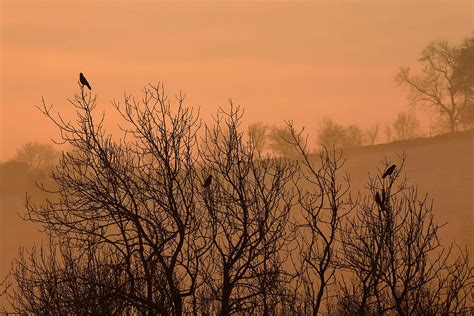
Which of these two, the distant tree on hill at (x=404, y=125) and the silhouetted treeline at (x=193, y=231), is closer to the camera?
the silhouetted treeline at (x=193, y=231)

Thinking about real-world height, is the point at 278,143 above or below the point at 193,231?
above

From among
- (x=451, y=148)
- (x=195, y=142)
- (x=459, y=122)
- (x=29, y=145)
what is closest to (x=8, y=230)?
(x=29, y=145)

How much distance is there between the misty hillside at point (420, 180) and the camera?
55.7m

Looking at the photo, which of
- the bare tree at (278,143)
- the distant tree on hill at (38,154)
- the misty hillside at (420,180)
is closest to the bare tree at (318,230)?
the misty hillside at (420,180)

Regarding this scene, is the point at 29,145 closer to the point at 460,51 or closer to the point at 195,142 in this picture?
the point at 460,51

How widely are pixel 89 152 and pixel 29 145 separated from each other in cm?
7138

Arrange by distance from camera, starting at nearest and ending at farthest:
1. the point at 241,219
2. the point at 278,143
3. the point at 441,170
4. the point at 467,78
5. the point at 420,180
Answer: the point at 241,219 → the point at 420,180 → the point at 441,170 → the point at 467,78 → the point at 278,143

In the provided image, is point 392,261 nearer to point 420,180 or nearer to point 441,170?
point 420,180

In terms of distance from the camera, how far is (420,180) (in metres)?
60.2

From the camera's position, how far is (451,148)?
64.4 metres

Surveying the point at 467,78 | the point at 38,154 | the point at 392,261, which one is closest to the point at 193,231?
the point at 392,261

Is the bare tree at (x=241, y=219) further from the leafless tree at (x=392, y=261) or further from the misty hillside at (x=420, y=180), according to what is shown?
the misty hillside at (x=420, y=180)

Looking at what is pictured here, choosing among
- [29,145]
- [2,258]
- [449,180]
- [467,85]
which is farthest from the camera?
[29,145]

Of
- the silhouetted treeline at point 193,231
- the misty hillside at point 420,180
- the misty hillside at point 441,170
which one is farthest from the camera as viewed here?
the misty hillside at point 420,180
